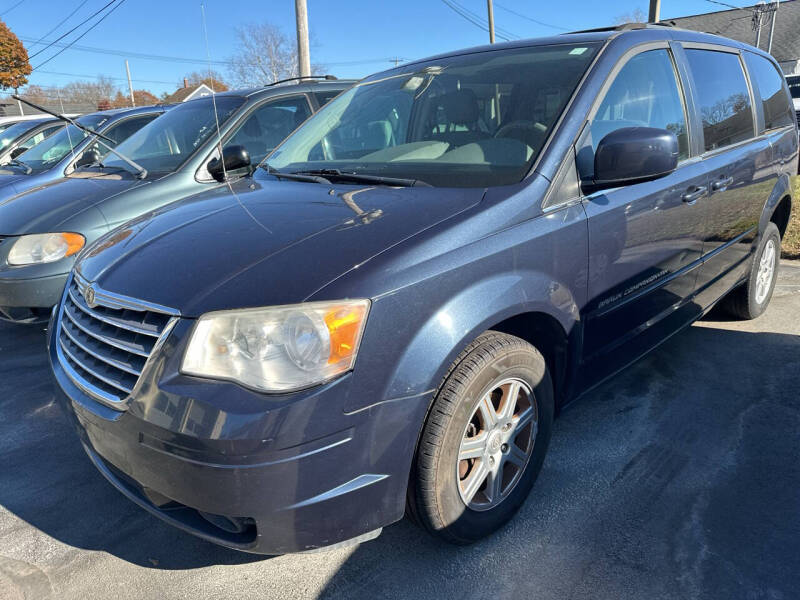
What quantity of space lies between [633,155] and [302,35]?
1002 centimetres

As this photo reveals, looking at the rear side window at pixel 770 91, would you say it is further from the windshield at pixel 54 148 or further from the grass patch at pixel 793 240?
the windshield at pixel 54 148

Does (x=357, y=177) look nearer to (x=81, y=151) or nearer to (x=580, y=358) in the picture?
(x=580, y=358)

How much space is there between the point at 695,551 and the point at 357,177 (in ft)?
6.43

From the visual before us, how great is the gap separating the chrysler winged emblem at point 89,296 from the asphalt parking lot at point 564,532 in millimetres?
965

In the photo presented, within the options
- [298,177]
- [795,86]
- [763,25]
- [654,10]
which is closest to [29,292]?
[298,177]

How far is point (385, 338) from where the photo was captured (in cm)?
172

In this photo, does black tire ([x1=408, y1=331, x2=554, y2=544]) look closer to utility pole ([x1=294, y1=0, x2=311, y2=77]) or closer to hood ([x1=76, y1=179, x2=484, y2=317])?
hood ([x1=76, y1=179, x2=484, y2=317])

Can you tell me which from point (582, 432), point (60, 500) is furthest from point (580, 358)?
point (60, 500)

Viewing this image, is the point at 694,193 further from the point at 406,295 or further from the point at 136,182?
the point at 136,182

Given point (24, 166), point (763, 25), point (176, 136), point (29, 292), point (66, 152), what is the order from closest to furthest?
point (29, 292)
point (176, 136)
point (24, 166)
point (66, 152)
point (763, 25)

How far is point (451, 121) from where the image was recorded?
112 inches

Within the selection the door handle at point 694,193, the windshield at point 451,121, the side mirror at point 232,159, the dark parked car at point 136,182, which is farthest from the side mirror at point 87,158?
the door handle at point 694,193

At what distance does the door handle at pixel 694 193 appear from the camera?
2.88 metres

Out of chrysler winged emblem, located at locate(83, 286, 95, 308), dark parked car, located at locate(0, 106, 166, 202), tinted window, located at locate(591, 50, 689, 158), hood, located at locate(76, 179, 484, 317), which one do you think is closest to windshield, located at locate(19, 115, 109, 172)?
dark parked car, located at locate(0, 106, 166, 202)
